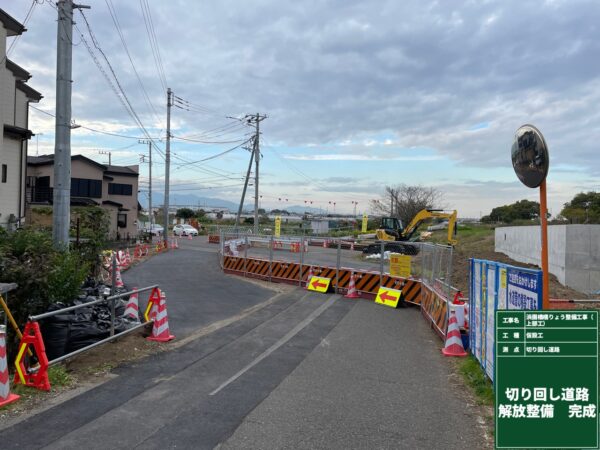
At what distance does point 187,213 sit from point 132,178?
50.5m

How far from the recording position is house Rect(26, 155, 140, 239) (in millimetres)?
36594

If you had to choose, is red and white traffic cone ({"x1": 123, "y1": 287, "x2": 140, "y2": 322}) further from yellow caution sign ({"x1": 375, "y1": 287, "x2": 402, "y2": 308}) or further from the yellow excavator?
the yellow excavator

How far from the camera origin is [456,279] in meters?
21.9

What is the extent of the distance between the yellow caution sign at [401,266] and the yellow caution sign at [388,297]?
2.10ft

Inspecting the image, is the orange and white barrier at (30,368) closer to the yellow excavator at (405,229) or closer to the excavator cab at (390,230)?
the yellow excavator at (405,229)

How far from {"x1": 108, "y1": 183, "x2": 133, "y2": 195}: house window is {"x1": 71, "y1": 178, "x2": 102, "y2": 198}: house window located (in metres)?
6.61

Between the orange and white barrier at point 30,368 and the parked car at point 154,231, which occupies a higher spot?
the parked car at point 154,231

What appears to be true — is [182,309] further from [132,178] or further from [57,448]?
[132,178]

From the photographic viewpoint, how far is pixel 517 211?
77.4 metres

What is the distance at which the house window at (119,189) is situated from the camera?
169 ft

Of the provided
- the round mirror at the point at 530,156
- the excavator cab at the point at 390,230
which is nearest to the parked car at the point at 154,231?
the excavator cab at the point at 390,230

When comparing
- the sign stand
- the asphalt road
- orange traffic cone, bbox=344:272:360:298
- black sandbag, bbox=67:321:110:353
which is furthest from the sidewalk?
orange traffic cone, bbox=344:272:360:298

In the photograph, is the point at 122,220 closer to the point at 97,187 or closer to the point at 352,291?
the point at 97,187

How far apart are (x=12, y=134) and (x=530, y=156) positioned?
25900 mm
